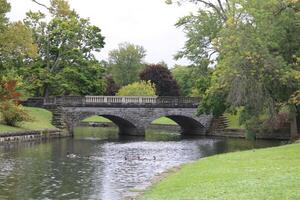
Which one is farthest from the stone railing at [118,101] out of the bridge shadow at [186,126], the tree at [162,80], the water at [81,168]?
the tree at [162,80]

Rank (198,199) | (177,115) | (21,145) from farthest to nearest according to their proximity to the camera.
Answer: (177,115)
(21,145)
(198,199)

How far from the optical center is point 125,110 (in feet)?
208

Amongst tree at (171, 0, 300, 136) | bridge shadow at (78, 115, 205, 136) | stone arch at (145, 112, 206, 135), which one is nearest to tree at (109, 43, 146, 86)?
bridge shadow at (78, 115, 205, 136)

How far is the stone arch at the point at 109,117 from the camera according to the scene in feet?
200

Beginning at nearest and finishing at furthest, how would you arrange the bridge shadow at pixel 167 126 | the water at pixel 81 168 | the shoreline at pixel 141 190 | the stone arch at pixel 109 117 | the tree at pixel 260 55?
the shoreline at pixel 141 190, the water at pixel 81 168, the tree at pixel 260 55, the stone arch at pixel 109 117, the bridge shadow at pixel 167 126

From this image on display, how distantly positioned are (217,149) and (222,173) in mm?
24894

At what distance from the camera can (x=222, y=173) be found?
21062mm

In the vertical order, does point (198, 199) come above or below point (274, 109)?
below

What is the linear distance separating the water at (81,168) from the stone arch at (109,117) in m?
12.2

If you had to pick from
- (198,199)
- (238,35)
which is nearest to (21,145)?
(238,35)

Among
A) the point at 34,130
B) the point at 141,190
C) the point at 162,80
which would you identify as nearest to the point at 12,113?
the point at 34,130

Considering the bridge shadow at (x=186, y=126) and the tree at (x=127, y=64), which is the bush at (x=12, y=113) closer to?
the bridge shadow at (x=186, y=126)

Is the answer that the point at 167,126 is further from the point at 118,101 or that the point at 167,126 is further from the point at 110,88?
the point at 110,88

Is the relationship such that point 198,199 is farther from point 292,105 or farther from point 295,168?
point 292,105
